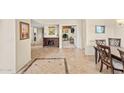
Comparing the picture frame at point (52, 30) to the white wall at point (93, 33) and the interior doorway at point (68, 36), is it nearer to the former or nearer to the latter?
the interior doorway at point (68, 36)

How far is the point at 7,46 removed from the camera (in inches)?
148

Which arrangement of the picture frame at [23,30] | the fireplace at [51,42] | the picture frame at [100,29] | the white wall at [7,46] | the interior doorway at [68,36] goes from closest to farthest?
the white wall at [7,46], the picture frame at [23,30], the picture frame at [100,29], the interior doorway at [68,36], the fireplace at [51,42]

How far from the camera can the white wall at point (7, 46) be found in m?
3.70

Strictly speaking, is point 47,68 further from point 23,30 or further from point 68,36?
point 68,36

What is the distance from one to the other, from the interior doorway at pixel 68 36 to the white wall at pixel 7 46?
24.5 ft

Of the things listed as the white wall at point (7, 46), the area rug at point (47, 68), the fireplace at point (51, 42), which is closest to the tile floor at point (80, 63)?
the area rug at point (47, 68)

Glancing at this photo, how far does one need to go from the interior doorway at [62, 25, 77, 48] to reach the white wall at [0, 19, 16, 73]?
7.47m
